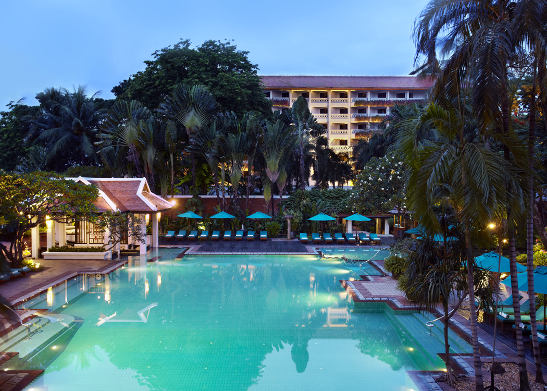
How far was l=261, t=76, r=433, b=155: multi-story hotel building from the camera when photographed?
6072 centimetres

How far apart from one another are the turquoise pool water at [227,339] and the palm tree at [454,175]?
3.24m

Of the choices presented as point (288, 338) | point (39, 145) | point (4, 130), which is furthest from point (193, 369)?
point (4, 130)

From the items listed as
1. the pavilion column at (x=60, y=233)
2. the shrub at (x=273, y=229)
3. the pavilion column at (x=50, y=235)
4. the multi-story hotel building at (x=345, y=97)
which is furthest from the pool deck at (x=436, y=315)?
the multi-story hotel building at (x=345, y=97)

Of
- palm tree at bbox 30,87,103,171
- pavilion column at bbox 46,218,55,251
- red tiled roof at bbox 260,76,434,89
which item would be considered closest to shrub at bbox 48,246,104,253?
pavilion column at bbox 46,218,55,251

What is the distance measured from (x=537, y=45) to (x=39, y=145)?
39397 mm

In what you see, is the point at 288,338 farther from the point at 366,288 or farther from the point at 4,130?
the point at 4,130

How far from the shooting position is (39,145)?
3788cm

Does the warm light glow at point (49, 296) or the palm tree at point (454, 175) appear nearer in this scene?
the palm tree at point (454, 175)

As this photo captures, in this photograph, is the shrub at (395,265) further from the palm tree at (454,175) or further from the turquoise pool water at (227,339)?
the palm tree at (454,175)

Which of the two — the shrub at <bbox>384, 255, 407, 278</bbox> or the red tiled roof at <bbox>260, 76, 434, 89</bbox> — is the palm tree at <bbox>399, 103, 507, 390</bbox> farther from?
the red tiled roof at <bbox>260, 76, 434, 89</bbox>

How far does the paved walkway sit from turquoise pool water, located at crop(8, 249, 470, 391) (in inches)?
19.8

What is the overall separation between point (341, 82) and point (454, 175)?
190 ft

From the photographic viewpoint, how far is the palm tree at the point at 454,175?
18.9ft

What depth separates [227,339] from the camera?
10547mm
